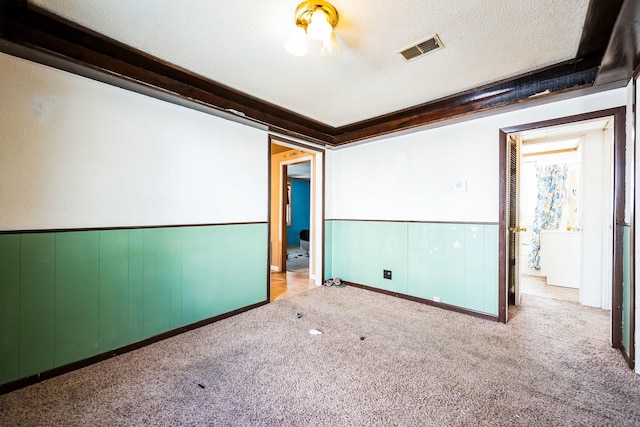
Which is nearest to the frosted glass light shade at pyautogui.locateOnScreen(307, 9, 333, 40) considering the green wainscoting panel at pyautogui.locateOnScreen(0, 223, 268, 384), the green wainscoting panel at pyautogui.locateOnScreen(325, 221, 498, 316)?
the green wainscoting panel at pyautogui.locateOnScreen(0, 223, 268, 384)

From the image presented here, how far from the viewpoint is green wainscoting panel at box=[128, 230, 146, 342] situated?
2.24 metres

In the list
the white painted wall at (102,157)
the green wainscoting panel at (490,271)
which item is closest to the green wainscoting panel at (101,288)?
the white painted wall at (102,157)

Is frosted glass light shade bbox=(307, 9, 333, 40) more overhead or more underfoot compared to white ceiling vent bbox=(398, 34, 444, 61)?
more underfoot

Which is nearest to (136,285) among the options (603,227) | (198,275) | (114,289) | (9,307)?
(114,289)

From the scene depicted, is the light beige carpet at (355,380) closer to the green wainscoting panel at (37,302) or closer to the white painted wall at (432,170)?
the green wainscoting panel at (37,302)

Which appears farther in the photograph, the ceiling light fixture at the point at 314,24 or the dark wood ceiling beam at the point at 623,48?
the ceiling light fixture at the point at 314,24

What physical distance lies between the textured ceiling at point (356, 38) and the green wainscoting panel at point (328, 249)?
226 centimetres

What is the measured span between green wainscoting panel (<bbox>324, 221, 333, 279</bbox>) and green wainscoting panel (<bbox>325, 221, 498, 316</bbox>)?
7 cm

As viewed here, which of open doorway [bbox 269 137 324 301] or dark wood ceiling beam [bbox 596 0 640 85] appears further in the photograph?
open doorway [bbox 269 137 324 301]

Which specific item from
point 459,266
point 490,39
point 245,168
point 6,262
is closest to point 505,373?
point 459,266

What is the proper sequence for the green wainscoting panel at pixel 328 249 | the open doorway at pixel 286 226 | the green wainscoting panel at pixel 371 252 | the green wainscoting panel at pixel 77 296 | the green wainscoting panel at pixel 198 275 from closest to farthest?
the green wainscoting panel at pixel 77 296 → the green wainscoting panel at pixel 198 275 → the green wainscoting panel at pixel 371 252 → the open doorway at pixel 286 226 → the green wainscoting panel at pixel 328 249

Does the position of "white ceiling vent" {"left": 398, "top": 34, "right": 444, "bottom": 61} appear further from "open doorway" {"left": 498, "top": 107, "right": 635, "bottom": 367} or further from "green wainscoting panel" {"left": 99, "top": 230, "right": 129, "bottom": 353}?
"green wainscoting panel" {"left": 99, "top": 230, "right": 129, "bottom": 353}

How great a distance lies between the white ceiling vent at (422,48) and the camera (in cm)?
192

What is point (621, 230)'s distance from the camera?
2.22 metres
